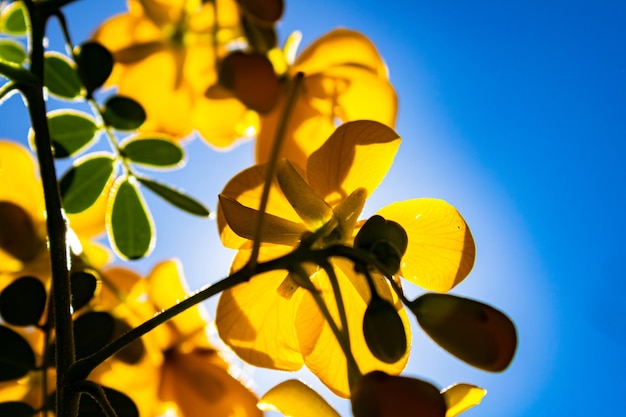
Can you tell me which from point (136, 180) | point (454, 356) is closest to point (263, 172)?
point (454, 356)

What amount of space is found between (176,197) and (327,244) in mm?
314

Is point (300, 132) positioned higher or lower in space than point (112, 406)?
higher

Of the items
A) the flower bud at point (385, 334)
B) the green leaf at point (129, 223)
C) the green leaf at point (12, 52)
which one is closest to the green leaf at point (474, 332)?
the flower bud at point (385, 334)

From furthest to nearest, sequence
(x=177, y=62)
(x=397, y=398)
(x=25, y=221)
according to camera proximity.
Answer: (x=177, y=62)
(x=25, y=221)
(x=397, y=398)

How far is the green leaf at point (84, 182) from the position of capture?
818 millimetres

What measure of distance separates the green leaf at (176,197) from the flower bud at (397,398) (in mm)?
398

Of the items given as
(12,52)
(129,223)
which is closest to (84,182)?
(129,223)

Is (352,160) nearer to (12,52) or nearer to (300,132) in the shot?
(300,132)

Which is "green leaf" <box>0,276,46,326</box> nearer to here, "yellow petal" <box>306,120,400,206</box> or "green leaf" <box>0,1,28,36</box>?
"yellow petal" <box>306,120,400,206</box>

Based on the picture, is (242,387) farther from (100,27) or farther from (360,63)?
(100,27)

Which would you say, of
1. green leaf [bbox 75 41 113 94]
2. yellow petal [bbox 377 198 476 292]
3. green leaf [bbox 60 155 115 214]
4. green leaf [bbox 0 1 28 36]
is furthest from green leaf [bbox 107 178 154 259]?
yellow petal [bbox 377 198 476 292]

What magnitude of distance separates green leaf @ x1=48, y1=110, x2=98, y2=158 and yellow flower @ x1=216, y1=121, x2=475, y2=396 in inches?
15.2

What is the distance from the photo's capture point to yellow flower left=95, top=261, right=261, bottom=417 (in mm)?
709

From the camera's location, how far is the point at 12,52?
0.90 m
